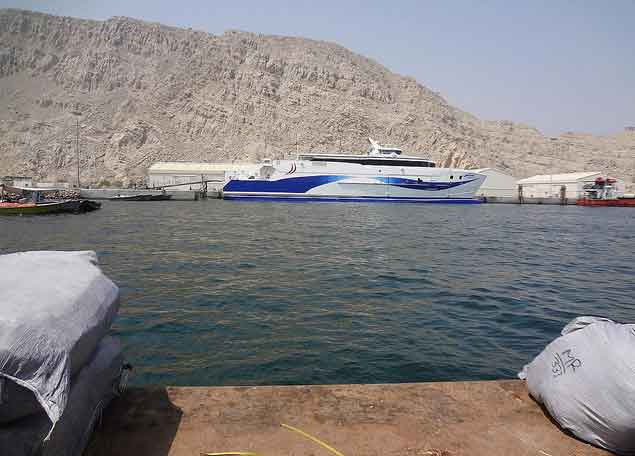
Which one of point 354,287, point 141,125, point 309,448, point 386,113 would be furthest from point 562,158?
point 309,448

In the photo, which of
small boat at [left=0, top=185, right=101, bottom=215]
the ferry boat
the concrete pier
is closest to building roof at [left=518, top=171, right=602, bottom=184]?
the ferry boat

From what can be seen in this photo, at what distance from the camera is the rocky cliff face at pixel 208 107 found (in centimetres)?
8719

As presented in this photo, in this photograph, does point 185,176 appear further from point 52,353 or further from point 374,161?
point 52,353

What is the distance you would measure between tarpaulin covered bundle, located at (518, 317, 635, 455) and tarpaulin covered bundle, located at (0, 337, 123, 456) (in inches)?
116

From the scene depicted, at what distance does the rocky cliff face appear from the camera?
286ft

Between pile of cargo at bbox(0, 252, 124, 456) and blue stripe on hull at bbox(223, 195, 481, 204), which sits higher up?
pile of cargo at bbox(0, 252, 124, 456)

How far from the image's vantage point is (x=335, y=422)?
2875mm

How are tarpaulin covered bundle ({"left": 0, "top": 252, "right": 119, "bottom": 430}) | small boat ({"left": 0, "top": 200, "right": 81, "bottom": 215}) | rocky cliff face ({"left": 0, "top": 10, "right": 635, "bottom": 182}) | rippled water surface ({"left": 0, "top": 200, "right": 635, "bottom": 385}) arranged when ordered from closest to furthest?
tarpaulin covered bundle ({"left": 0, "top": 252, "right": 119, "bottom": 430})
rippled water surface ({"left": 0, "top": 200, "right": 635, "bottom": 385})
small boat ({"left": 0, "top": 200, "right": 81, "bottom": 215})
rocky cliff face ({"left": 0, "top": 10, "right": 635, "bottom": 182})

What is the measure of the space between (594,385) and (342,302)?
579cm

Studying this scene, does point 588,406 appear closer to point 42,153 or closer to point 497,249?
point 497,249

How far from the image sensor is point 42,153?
8688 cm

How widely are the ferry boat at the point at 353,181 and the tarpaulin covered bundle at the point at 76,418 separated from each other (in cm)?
4583

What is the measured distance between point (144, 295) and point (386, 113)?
96.7 meters

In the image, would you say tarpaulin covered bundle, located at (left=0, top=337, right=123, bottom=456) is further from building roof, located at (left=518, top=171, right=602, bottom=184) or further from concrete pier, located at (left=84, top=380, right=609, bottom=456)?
building roof, located at (left=518, top=171, right=602, bottom=184)
